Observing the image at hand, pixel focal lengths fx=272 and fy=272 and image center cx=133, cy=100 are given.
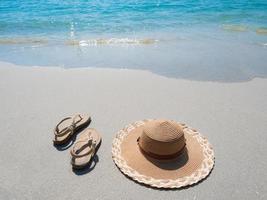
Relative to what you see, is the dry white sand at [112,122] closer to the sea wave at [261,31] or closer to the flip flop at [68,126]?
the flip flop at [68,126]

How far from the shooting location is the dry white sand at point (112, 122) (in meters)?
3.08

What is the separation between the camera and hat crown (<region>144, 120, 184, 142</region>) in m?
3.09

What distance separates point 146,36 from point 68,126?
6.47 meters

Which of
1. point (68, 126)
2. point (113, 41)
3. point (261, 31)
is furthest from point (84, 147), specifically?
point (261, 31)

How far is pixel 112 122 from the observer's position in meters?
4.27

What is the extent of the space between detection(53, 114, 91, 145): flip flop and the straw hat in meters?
0.77

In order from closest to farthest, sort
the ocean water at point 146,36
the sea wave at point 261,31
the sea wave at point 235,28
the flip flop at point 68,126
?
the flip flop at point 68,126
the ocean water at point 146,36
the sea wave at point 261,31
the sea wave at point 235,28

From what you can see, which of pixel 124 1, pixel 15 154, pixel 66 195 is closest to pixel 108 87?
pixel 15 154

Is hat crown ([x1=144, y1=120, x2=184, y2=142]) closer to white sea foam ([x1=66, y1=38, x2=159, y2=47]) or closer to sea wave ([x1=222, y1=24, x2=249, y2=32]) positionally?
white sea foam ([x1=66, y1=38, x2=159, y2=47])

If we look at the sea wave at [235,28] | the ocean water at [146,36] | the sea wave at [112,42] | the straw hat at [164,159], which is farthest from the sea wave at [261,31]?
the straw hat at [164,159]

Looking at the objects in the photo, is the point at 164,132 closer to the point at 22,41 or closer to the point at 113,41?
the point at 113,41

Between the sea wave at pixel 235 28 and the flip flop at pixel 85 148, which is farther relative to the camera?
the sea wave at pixel 235 28

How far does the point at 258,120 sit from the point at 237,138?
2.17 ft

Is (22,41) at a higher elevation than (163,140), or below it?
below
